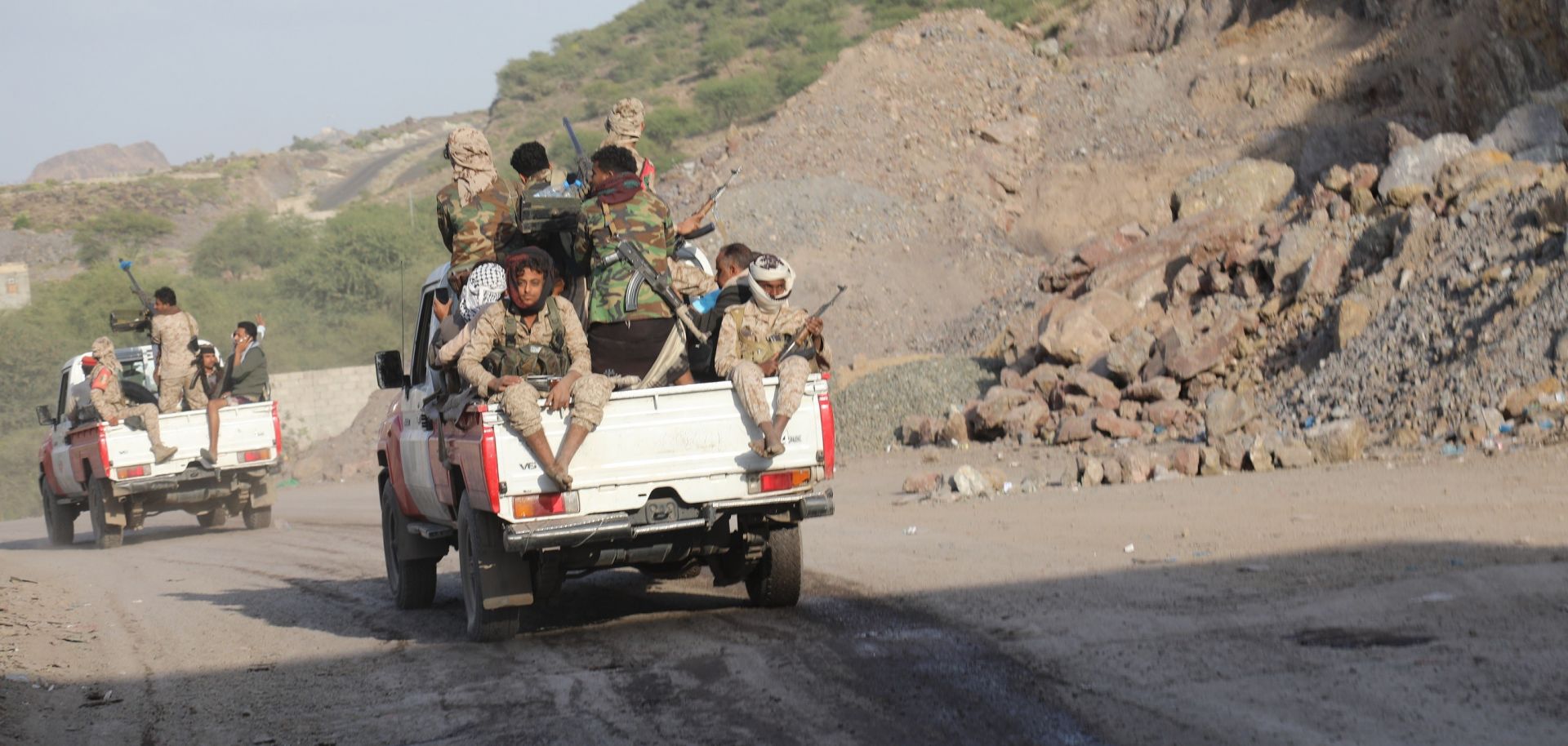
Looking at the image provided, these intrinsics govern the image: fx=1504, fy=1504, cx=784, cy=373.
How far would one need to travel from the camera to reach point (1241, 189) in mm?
28234

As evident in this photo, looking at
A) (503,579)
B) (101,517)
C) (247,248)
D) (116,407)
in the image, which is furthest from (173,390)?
(247,248)

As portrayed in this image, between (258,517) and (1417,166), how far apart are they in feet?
51.2

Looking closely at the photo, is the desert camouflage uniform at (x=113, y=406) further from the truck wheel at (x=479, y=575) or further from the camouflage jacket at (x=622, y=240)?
the truck wheel at (x=479, y=575)

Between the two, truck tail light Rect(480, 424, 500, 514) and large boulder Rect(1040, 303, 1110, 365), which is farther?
large boulder Rect(1040, 303, 1110, 365)

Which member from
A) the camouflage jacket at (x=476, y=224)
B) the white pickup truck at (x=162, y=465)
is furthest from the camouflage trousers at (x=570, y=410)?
the white pickup truck at (x=162, y=465)

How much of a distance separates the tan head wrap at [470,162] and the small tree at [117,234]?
66.5 metres

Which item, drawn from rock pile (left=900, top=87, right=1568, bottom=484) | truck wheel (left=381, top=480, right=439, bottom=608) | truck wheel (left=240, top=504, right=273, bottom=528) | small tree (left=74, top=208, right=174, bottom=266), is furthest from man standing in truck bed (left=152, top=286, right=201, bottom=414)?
small tree (left=74, top=208, right=174, bottom=266)

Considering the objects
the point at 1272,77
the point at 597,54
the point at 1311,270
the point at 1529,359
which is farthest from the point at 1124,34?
the point at 597,54

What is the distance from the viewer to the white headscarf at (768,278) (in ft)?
26.6

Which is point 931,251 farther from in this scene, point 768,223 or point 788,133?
point 788,133

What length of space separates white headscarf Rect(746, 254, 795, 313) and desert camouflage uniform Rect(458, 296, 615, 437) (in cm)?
96

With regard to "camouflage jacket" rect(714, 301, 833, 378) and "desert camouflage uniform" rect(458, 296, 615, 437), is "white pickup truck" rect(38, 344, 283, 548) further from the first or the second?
"camouflage jacket" rect(714, 301, 833, 378)

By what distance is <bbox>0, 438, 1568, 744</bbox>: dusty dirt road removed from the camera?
18.8 feet

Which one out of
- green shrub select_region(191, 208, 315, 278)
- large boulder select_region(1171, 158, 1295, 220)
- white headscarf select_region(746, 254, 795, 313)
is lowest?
white headscarf select_region(746, 254, 795, 313)
